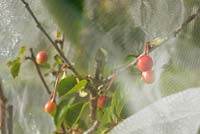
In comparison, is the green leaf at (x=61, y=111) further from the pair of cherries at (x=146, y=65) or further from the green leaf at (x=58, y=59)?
the pair of cherries at (x=146, y=65)

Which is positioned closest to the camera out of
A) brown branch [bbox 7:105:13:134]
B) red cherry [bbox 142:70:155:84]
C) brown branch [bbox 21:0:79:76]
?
red cherry [bbox 142:70:155:84]

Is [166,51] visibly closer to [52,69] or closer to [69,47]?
[69,47]

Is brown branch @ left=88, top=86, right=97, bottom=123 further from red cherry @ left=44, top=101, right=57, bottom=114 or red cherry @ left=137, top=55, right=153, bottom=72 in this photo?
red cherry @ left=137, top=55, right=153, bottom=72

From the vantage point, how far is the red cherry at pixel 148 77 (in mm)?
566

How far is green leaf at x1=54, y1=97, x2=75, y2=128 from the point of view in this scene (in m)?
0.76

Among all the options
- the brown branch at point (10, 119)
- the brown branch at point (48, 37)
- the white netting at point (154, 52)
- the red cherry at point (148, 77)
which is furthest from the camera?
the brown branch at point (10, 119)

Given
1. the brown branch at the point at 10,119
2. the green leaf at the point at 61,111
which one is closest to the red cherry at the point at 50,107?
the green leaf at the point at 61,111

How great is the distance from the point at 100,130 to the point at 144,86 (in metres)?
0.17

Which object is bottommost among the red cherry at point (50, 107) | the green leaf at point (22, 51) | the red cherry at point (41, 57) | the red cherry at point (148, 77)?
the red cherry at point (50, 107)

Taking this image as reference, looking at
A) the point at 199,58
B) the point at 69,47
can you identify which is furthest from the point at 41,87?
the point at 199,58

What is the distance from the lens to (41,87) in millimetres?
835

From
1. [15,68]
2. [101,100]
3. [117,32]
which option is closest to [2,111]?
[15,68]

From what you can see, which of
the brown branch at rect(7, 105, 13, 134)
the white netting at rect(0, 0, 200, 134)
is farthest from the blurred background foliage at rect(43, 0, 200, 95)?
the brown branch at rect(7, 105, 13, 134)

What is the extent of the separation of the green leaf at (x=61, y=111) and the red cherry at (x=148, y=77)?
0.70 ft
